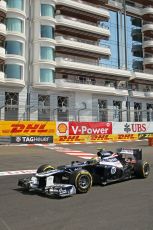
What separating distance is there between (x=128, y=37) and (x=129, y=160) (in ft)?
170

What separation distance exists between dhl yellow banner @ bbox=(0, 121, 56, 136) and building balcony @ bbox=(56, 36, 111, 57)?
17.7m

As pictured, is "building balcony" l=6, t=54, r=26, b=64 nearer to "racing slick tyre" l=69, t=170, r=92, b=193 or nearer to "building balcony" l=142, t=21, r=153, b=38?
"building balcony" l=142, t=21, r=153, b=38

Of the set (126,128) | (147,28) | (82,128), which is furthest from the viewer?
(147,28)

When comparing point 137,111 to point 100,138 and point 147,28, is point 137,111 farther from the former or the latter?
point 100,138

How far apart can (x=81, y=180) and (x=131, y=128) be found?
33.3 m

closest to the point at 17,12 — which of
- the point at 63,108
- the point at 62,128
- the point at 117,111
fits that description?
the point at 63,108

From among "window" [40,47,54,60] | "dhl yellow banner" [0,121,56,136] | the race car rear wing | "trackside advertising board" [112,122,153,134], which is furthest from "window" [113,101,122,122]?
the race car rear wing

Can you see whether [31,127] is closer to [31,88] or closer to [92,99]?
[31,88]

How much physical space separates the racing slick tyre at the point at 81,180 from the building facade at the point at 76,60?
32.1 metres

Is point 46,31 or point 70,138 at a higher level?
point 46,31

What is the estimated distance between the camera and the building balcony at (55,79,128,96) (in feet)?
157

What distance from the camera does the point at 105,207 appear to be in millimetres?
8430

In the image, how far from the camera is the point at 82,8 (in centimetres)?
5209

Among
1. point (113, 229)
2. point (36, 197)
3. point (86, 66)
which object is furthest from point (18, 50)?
point (113, 229)
